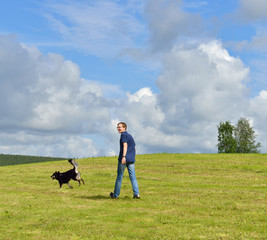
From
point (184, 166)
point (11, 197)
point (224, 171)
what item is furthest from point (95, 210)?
point (184, 166)

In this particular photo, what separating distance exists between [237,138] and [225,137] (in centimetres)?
616

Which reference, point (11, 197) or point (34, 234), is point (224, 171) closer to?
point (11, 197)

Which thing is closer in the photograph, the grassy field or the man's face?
the grassy field

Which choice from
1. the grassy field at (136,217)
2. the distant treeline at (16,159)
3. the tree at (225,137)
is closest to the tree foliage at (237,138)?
the tree at (225,137)

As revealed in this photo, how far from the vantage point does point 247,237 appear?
9.28 metres

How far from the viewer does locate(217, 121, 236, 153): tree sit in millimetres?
92706

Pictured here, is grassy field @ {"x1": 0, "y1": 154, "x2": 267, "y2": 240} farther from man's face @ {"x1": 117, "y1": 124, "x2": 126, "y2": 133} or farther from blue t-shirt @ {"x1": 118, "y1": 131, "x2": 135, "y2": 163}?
man's face @ {"x1": 117, "y1": 124, "x2": 126, "y2": 133}

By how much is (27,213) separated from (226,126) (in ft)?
281

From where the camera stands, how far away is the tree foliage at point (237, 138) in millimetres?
92769

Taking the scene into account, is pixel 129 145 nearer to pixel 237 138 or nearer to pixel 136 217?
pixel 136 217

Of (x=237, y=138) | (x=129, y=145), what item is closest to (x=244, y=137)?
(x=237, y=138)

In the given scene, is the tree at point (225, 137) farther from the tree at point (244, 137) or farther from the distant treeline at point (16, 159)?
the distant treeline at point (16, 159)

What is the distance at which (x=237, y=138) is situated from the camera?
97875 mm

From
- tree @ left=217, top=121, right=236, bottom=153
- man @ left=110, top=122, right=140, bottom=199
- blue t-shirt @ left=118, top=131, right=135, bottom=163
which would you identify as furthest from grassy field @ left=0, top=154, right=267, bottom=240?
tree @ left=217, top=121, right=236, bottom=153
